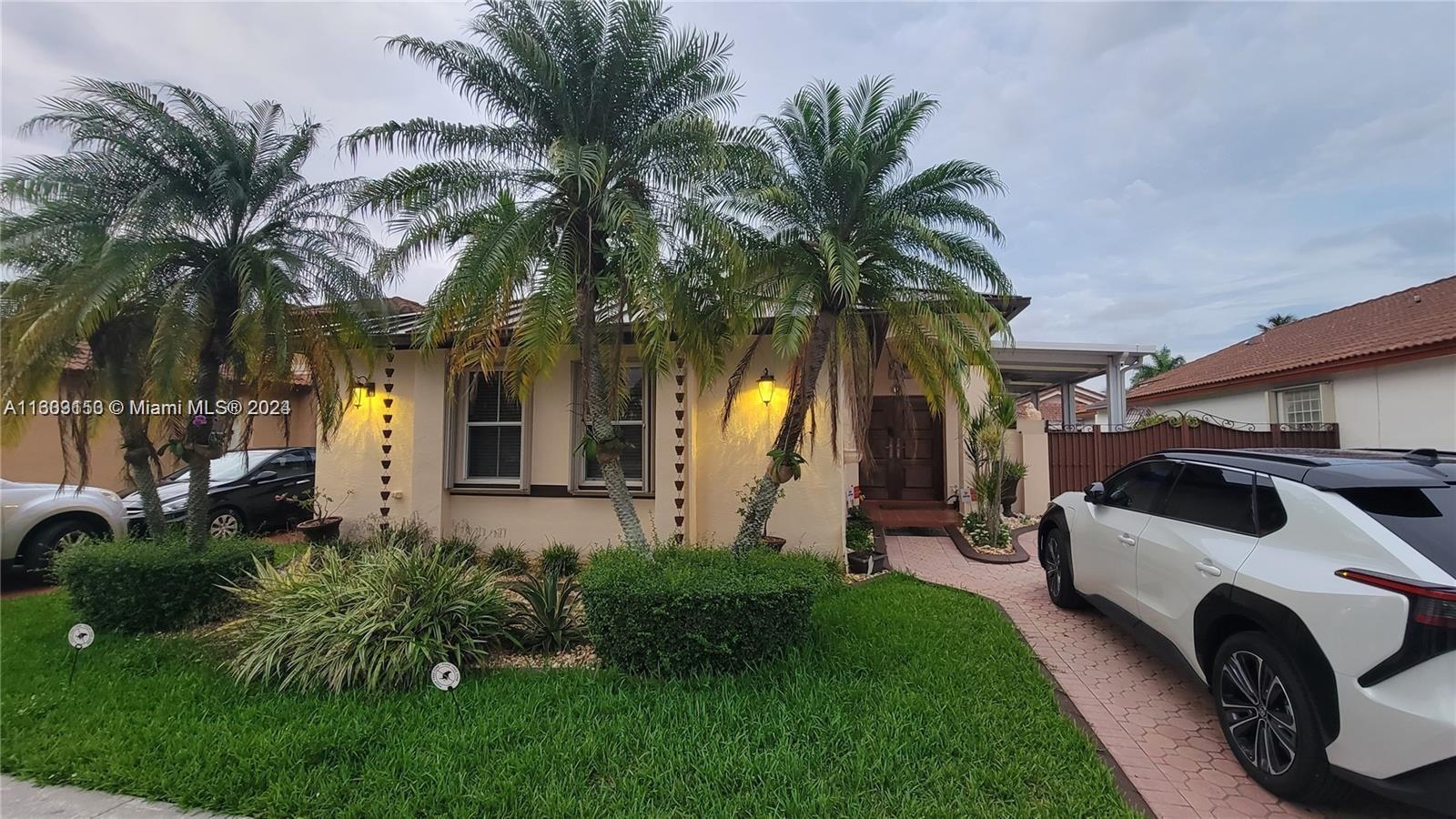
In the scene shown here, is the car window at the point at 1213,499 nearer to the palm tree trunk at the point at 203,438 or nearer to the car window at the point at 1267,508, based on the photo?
the car window at the point at 1267,508

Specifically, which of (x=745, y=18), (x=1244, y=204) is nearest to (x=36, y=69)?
(x=745, y=18)

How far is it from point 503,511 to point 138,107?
18.6ft

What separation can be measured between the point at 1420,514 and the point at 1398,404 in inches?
465

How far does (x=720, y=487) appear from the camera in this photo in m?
7.65

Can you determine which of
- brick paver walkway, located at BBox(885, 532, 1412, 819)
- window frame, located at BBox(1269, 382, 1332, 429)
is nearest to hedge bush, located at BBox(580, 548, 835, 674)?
Answer: brick paver walkway, located at BBox(885, 532, 1412, 819)

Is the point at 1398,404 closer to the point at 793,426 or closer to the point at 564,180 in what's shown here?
the point at 793,426

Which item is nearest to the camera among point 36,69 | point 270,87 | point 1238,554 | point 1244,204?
point 1238,554

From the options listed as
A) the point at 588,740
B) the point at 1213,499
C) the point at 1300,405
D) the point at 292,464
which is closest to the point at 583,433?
the point at 588,740

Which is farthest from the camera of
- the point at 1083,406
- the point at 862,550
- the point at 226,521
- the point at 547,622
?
the point at 1083,406

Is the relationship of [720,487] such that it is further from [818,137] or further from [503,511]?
[818,137]

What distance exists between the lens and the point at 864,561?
284 inches

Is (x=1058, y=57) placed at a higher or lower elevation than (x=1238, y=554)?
higher

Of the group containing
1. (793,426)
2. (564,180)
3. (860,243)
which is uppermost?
(564,180)

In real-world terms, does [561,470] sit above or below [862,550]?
above
